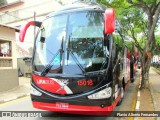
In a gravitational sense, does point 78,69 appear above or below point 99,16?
below

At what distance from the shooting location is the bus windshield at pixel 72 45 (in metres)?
7.01

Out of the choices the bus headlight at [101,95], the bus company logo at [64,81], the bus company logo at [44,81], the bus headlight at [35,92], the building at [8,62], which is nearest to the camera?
the bus headlight at [101,95]

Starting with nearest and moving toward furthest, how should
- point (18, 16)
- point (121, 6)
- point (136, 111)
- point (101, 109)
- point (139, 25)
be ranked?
point (101, 109) < point (136, 111) < point (121, 6) < point (139, 25) < point (18, 16)

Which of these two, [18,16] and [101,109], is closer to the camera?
[101,109]

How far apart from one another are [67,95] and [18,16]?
35.4m

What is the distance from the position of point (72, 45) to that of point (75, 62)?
507mm

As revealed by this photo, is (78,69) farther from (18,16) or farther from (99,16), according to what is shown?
(18,16)

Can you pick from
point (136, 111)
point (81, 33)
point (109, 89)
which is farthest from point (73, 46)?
point (136, 111)

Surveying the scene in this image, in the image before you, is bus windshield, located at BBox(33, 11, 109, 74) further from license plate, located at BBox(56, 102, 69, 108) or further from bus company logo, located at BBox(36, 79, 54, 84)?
license plate, located at BBox(56, 102, 69, 108)

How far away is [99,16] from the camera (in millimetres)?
Answer: 7504

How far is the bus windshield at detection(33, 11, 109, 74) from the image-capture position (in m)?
7.01

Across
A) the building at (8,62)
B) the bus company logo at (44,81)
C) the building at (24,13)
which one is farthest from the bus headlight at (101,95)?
the building at (24,13)

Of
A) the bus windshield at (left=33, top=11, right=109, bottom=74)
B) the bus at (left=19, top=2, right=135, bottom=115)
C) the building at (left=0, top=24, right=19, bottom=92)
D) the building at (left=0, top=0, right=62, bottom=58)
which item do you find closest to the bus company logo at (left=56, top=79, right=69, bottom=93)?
the bus at (left=19, top=2, right=135, bottom=115)

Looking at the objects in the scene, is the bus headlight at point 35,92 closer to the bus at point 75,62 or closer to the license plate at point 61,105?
the bus at point 75,62
